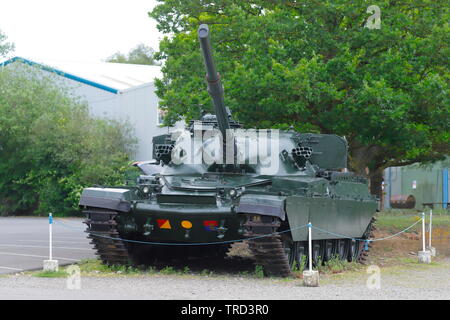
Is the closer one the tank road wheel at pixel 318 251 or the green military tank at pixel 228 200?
the green military tank at pixel 228 200

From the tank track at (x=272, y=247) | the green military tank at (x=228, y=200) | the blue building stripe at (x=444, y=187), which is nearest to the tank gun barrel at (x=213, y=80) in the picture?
the green military tank at (x=228, y=200)

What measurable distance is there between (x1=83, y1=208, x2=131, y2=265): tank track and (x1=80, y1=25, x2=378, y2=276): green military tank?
0.02 m

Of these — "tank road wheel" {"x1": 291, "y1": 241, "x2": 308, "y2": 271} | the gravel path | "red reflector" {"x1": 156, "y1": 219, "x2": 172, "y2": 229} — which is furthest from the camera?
"tank road wheel" {"x1": 291, "y1": 241, "x2": 308, "y2": 271}

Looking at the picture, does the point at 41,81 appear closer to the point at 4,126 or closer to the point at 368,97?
the point at 4,126

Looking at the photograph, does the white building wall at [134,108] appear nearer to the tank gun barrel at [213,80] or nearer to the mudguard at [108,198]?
the tank gun barrel at [213,80]

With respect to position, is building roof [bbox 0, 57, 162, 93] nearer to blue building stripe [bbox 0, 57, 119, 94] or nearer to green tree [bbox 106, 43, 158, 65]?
blue building stripe [bbox 0, 57, 119, 94]

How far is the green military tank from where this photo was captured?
40.2 ft

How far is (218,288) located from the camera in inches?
434

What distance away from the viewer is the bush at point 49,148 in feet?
111

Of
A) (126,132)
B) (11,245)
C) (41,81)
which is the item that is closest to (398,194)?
(126,132)

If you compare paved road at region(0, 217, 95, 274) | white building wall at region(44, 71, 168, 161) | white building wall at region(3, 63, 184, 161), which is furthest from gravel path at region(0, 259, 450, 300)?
white building wall at region(3, 63, 184, 161)

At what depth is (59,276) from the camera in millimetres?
12250

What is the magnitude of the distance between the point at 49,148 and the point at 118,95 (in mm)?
5618

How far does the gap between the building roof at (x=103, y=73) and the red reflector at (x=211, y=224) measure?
79.4 feet
